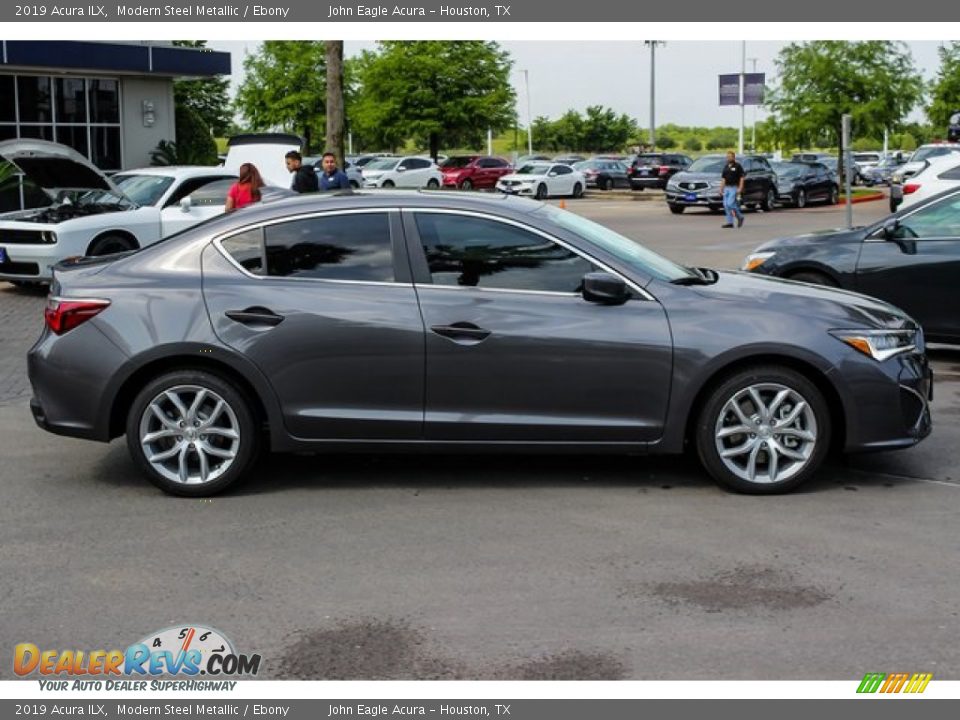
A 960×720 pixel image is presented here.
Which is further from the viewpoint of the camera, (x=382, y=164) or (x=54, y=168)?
(x=382, y=164)

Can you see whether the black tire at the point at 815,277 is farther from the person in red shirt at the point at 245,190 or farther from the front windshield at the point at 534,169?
the front windshield at the point at 534,169

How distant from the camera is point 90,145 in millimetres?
30594

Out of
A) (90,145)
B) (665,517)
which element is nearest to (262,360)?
(665,517)

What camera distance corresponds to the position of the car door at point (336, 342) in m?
6.61

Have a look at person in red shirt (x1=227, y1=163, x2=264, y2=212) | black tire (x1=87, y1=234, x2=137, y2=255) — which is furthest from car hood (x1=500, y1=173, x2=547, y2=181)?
person in red shirt (x1=227, y1=163, x2=264, y2=212)

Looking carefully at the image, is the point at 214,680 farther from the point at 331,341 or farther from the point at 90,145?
the point at 90,145

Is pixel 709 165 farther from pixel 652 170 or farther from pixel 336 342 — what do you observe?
pixel 336 342

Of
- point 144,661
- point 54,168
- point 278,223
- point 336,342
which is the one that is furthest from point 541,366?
point 54,168

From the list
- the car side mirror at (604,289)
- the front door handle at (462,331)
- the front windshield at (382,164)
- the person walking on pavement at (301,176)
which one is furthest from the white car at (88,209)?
the front windshield at (382,164)

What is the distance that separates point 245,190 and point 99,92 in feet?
58.5

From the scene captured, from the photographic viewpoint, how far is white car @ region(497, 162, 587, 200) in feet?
157

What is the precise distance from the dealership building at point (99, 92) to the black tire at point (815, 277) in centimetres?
2088

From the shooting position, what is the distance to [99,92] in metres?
30.8

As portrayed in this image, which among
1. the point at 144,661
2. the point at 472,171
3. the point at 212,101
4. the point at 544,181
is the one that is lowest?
the point at 144,661
